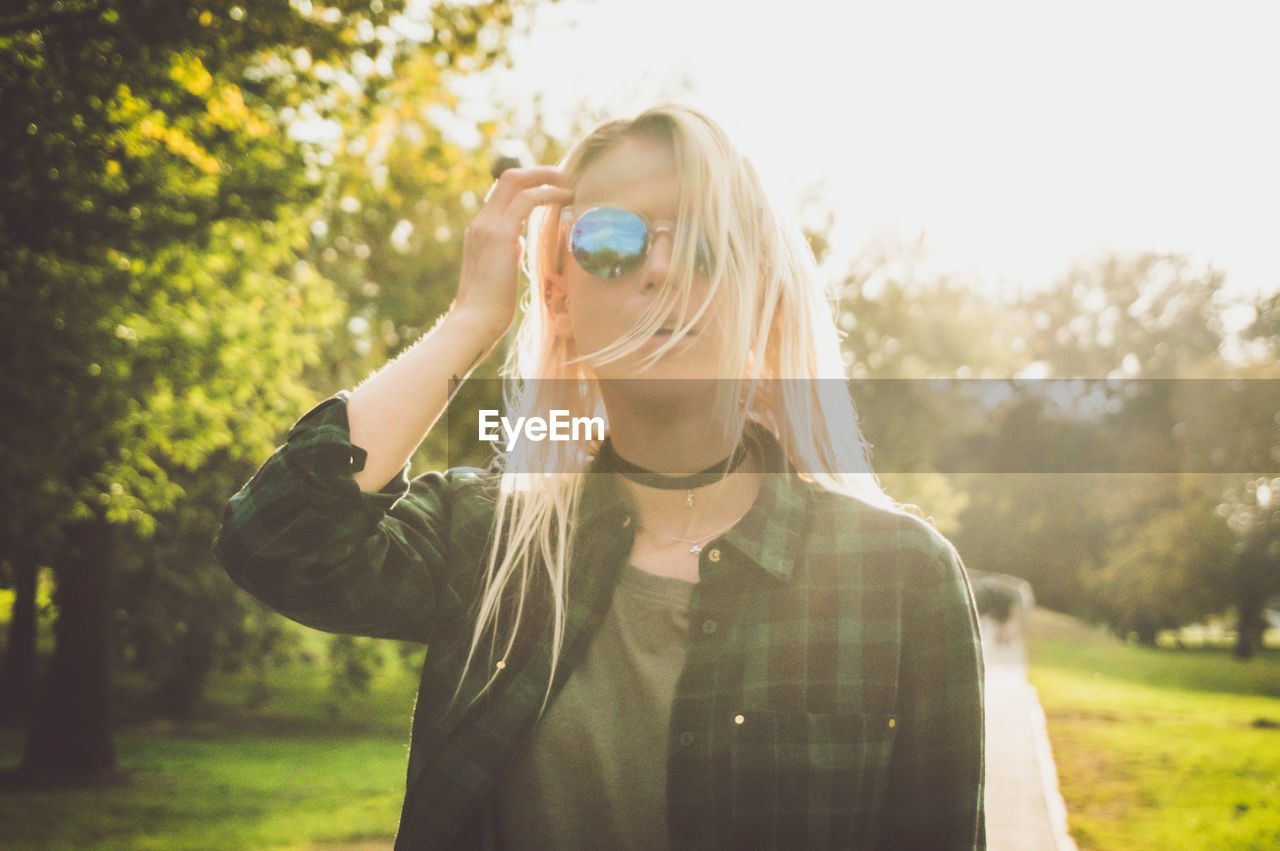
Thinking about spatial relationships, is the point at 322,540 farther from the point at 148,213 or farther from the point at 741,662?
the point at 148,213

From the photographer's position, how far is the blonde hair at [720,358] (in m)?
1.92

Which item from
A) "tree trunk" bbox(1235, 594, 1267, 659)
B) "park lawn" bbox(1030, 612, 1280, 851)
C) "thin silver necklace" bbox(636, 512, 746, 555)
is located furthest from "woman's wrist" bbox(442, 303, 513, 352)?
"tree trunk" bbox(1235, 594, 1267, 659)

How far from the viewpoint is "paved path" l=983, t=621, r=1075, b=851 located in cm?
752

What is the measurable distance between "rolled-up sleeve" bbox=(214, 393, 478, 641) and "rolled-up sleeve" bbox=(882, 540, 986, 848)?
0.91 metres

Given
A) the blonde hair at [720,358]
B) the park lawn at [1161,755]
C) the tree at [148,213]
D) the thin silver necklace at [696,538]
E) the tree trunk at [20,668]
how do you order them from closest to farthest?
the blonde hair at [720,358], the thin silver necklace at [696,538], the tree at [148,213], the park lawn at [1161,755], the tree trunk at [20,668]

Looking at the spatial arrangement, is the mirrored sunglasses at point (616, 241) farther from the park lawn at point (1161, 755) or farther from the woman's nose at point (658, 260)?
the park lawn at point (1161, 755)

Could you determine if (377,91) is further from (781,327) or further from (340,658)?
(340,658)

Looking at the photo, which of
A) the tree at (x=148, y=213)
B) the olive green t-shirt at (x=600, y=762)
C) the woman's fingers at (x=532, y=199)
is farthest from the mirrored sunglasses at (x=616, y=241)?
the tree at (x=148, y=213)

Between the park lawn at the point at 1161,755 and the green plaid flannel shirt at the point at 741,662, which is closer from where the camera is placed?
the green plaid flannel shirt at the point at 741,662

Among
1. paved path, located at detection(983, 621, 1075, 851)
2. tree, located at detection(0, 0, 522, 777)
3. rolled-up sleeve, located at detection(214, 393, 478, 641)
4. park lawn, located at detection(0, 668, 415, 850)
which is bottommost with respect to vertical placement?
park lawn, located at detection(0, 668, 415, 850)

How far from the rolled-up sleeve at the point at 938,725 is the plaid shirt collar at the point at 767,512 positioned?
9.6 inches

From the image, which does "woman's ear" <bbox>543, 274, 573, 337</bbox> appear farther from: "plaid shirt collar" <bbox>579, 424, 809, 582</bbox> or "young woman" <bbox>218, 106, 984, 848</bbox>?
"plaid shirt collar" <bbox>579, 424, 809, 582</bbox>

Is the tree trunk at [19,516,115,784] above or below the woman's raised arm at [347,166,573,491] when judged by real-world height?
below

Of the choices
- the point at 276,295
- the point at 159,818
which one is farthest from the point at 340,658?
the point at 276,295
